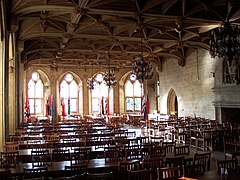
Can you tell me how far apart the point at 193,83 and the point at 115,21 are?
27.7 ft

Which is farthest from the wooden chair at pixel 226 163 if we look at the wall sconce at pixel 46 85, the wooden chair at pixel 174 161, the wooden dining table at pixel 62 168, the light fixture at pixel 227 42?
the wall sconce at pixel 46 85

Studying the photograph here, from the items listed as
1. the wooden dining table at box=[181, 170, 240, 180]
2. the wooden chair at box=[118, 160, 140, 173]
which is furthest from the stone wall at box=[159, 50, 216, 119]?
the wooden dining table at box=[181, 170, 240, 180]

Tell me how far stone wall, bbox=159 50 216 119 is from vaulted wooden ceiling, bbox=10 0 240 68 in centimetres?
119

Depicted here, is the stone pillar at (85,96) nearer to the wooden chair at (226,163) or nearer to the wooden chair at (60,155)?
the wooden chair at (60,155)

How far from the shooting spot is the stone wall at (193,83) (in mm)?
17312

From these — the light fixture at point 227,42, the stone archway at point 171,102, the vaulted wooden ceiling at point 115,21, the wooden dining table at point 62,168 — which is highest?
the vaulted wooden ceiling at point 115,21

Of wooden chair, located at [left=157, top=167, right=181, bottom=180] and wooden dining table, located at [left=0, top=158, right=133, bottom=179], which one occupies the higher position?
wooden chair, located at [left=157, top=167, right=181, bottom=180]

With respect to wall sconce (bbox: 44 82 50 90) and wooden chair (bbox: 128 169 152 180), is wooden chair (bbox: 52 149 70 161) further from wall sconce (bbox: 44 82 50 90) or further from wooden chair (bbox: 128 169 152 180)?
wall sconce (bbox: 44 82 50 90)

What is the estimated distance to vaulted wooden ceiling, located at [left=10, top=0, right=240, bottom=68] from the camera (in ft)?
34.2

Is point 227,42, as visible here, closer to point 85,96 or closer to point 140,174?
point 140,174

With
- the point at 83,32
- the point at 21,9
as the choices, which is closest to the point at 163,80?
the point at 83,32

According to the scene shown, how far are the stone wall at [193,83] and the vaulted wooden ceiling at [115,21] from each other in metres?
1.19

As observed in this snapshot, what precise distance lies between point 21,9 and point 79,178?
23.6 ft

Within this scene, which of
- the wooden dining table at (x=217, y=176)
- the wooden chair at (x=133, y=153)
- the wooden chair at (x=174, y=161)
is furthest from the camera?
the wooden chair at (x=133, y=153)
